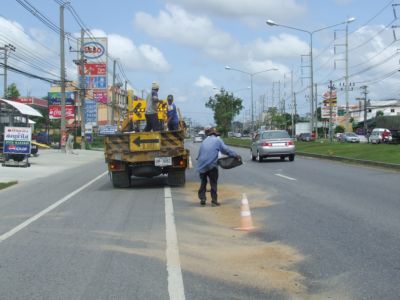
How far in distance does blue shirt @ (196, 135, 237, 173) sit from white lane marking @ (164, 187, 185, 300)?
137 centimetres

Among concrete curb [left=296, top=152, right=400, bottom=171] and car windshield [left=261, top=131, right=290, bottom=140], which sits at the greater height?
car windshield [left=261, top=131, right=290, bottom=140]

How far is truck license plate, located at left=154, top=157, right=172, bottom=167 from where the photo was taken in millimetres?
16422

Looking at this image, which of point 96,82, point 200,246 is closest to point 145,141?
point 200,246

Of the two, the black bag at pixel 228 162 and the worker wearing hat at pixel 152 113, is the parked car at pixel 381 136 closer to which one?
the worker wearing hat at pixel 152 113

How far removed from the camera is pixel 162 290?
237 inches

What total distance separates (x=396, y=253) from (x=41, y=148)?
51.1 m

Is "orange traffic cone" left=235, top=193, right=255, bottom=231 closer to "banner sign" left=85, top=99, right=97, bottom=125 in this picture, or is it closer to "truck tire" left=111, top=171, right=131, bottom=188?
"truck tire" left=111, top=171, right=131, bottom=188

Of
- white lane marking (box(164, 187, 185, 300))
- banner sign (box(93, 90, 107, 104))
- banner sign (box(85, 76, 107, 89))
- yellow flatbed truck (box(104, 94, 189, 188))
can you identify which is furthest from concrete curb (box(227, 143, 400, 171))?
banner sign (box(93, 90, 107, 104))

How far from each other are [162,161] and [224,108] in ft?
334

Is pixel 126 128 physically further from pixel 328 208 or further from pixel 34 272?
pixel 34 272

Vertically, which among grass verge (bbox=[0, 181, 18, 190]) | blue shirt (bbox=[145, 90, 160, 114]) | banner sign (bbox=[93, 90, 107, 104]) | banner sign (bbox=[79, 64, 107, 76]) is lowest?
grass verge (bbox=[0, 181, 18, 190])

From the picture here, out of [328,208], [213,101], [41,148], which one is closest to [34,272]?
[328,208]

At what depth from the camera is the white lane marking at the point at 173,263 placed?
5.94 m

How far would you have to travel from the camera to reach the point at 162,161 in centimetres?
1644
